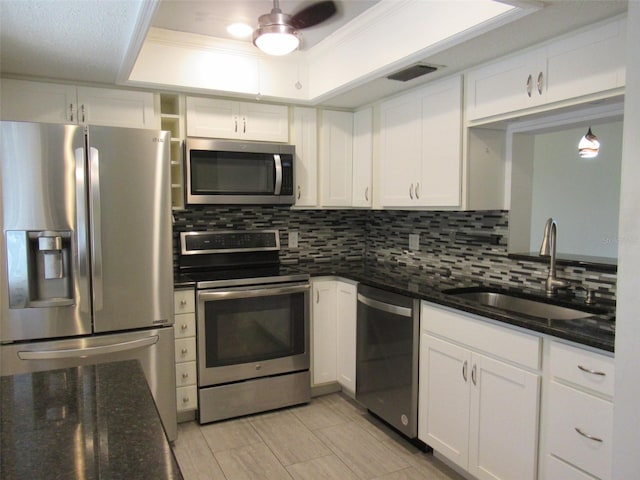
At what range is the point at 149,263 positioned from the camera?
2.59 meters

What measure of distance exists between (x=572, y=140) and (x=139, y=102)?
2534mm

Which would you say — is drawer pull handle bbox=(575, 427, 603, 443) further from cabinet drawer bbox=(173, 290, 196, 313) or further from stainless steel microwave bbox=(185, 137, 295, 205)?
stainless steel microwave bbox=(185, 137, 295, 205)

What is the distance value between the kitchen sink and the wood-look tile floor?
90 centimetres

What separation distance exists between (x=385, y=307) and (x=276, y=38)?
1.56 meters

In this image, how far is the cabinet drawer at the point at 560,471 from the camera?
173 centimetres

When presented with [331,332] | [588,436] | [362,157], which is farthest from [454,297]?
[362,157]

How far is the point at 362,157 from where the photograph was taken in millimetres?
3479

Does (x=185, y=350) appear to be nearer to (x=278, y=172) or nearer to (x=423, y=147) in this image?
(x=278, y=172)

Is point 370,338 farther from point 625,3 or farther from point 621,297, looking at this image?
point 625,3

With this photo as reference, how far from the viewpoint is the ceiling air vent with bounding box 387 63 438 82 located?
2.51 m

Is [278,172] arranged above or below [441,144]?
below

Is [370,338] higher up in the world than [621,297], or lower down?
lower down

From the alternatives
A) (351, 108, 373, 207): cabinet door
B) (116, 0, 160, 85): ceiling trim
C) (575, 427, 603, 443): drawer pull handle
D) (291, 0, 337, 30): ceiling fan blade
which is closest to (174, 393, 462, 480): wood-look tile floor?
(575, 427, 603, 443): drawer pull handle

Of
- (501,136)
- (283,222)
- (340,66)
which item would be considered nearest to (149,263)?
(283,222)
